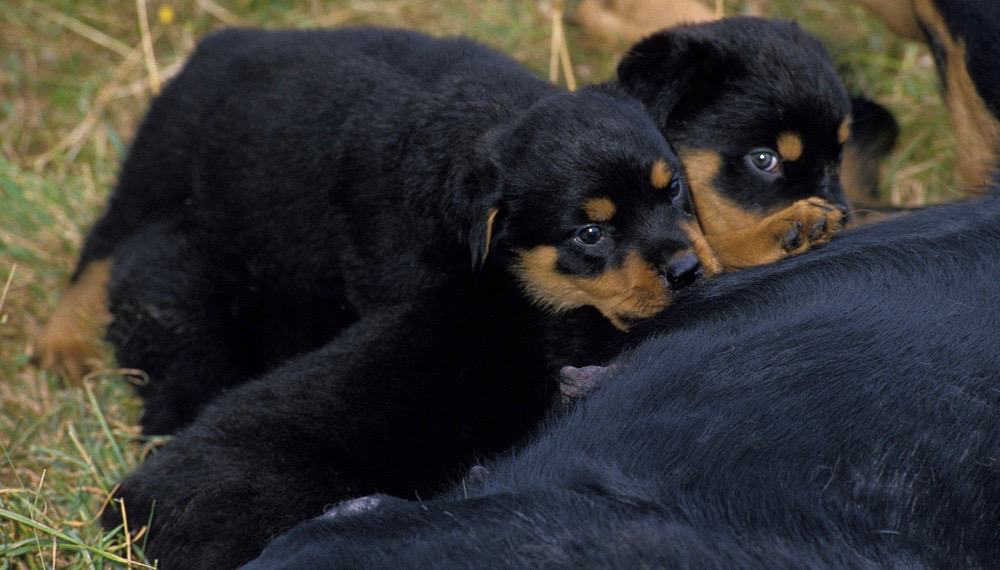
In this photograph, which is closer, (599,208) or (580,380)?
(580,380)

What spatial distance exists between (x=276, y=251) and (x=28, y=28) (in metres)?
2.47

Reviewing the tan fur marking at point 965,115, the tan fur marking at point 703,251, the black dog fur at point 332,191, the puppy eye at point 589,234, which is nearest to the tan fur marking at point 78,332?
the black dog fur at point 332,191

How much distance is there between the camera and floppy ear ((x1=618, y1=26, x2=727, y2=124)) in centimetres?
326

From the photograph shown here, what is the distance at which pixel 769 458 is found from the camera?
1.99 meters

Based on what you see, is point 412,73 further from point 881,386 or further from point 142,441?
point 881,386

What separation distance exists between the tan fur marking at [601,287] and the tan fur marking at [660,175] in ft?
0.63

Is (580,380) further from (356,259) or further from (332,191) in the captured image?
(332,191)

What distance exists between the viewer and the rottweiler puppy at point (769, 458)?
6.18ft

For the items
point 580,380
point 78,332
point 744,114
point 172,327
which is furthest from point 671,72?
point 78,332

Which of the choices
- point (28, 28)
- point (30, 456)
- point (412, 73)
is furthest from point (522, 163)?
point (28, 28)

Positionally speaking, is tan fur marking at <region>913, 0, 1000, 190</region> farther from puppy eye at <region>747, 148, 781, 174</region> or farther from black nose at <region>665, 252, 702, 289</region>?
black nose at <region>665, 252, 702, 289</region>

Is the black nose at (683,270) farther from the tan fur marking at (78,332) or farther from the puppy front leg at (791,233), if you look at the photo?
the tan fur marking at (78,332)

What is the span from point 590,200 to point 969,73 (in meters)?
1.18

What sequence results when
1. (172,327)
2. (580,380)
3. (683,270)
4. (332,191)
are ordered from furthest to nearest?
(172,327)
(332,191)
(683,270)
(580,380)
